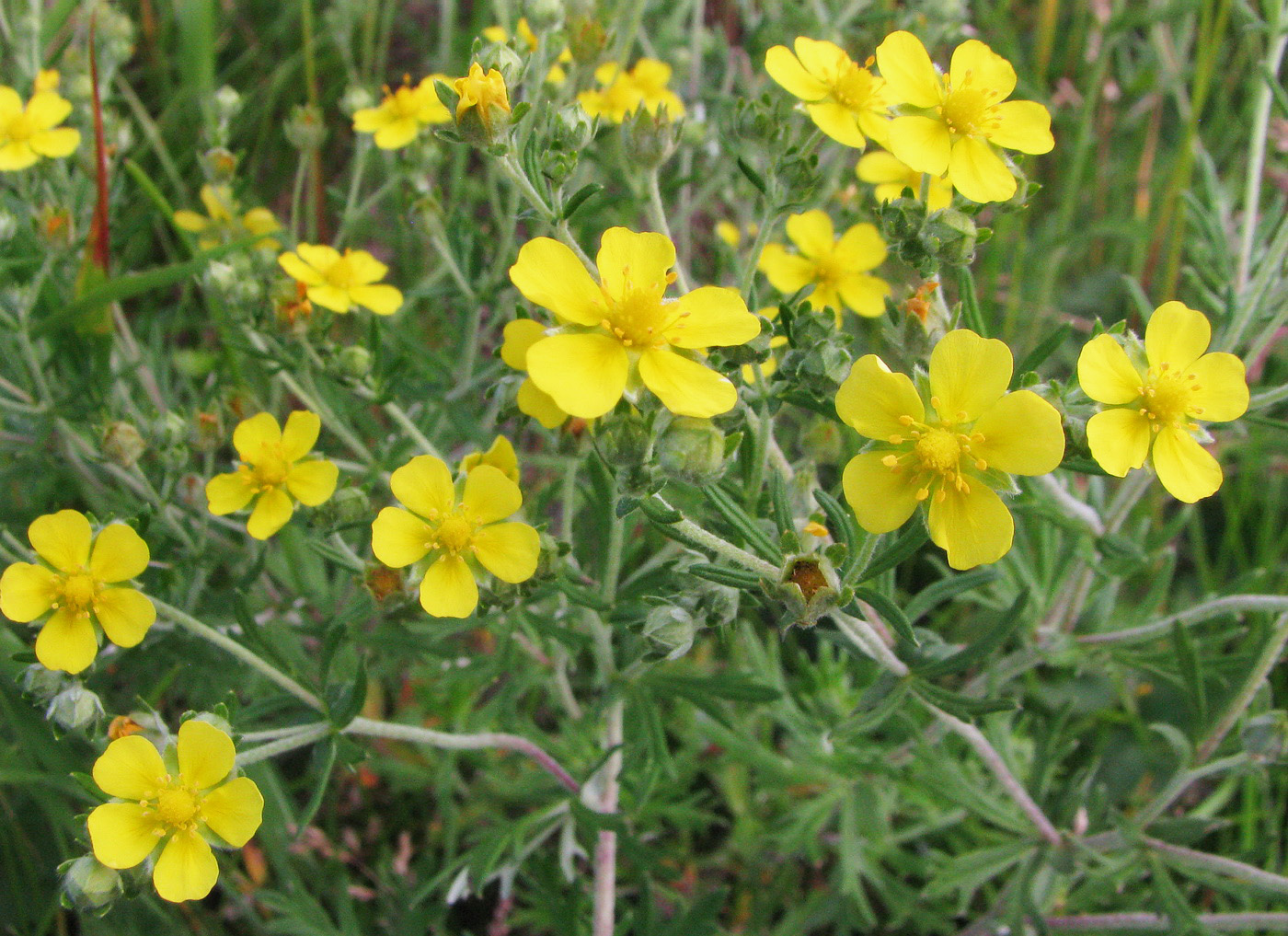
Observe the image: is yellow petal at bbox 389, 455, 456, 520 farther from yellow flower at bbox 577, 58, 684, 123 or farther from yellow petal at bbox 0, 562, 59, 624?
yellow flower at bbox 577, 58, 684, 123

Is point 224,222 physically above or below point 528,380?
Answer: below

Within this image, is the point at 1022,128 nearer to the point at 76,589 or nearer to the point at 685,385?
the point at 685,385

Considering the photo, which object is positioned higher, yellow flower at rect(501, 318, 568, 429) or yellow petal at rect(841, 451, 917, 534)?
yellow petal at rect(841, 451, 917, 534)

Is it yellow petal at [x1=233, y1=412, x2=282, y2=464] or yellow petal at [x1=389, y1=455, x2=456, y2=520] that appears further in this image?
yellow petal at [x1=233, y1=412, x2=282, y2=464]

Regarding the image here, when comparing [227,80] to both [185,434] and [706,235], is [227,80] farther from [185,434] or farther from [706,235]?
[185,434]

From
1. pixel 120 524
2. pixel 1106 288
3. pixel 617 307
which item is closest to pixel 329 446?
pixel 120 524

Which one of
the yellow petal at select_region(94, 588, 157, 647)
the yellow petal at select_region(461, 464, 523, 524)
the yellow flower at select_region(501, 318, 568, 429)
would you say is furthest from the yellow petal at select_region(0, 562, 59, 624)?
the yellow flower at select_region(501, 318, 568, 429)

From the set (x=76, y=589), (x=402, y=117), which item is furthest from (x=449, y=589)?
(x=402, y=117)

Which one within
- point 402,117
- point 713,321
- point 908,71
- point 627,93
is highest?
point 908,71
